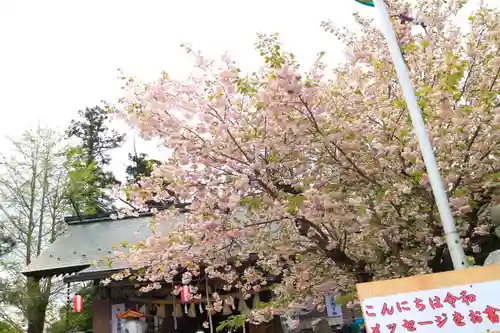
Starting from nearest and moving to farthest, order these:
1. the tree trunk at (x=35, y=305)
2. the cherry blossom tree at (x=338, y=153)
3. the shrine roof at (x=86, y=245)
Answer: the cherry blossom tree at (x=338, y=153) → the shrine roof at (x=86, y=245) → the tree trunk at (x=35, y=305)

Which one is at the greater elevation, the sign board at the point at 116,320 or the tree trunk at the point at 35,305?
the tree trunk at the point at 35,305

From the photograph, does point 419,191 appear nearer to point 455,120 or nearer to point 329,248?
point 455,120

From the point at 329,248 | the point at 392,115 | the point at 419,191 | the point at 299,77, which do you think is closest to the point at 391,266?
the point at 329,248

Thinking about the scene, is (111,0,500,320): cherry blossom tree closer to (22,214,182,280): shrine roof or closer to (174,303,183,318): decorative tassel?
(22,214,182,280): shrine roof

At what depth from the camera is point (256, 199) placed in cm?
493

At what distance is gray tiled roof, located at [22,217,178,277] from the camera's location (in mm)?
12125

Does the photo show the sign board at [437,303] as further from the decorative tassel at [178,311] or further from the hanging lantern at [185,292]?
the decorative tassel at [178,311]

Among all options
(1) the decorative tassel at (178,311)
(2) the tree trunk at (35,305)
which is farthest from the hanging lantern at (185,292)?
(2) the tree trunk at (35,305)

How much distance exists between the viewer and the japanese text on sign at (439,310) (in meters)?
3.01

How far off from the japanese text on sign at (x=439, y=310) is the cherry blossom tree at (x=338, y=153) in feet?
4.42

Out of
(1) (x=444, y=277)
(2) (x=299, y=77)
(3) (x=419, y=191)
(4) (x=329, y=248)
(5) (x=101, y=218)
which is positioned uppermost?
(5) (x=101, y=218)

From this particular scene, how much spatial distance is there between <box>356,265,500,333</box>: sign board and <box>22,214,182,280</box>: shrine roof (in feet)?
24.7

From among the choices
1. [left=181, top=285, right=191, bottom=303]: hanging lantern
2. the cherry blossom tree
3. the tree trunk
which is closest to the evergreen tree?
the tree trunk

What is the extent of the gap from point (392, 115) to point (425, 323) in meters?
2.16
